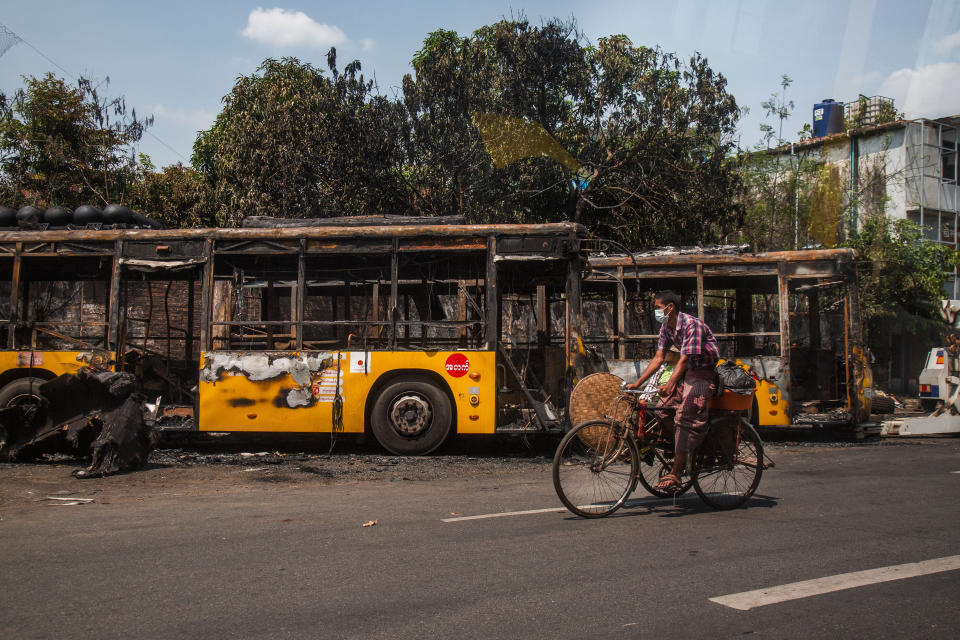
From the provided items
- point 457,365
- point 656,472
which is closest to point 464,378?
point 457,365

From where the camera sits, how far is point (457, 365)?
9719 mm

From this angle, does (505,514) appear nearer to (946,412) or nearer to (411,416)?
(411,416)

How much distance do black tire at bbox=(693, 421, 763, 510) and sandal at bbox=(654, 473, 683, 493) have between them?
159mm

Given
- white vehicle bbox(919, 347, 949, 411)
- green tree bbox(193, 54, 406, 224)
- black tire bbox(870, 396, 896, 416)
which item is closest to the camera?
white vehicle bbox(919, 347, 949, 411)

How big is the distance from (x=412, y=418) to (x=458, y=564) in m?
5.36

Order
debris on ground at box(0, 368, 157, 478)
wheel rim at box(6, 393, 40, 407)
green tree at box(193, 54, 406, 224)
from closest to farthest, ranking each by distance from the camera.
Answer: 1. debris on ground at box(0, 368, 157, 478)
2. wheel rim at box(6, 393, 40, 407)
3. green tree at box(193, 54, 406, 224)

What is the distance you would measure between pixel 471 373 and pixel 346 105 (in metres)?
10.5

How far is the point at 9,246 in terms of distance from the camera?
34.2ft

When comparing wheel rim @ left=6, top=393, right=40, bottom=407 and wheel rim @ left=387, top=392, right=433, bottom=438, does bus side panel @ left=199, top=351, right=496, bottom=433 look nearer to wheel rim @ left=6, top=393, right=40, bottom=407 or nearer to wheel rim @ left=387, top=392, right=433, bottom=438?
wheel rim @ left=387, top=392, right=433, bottom=438

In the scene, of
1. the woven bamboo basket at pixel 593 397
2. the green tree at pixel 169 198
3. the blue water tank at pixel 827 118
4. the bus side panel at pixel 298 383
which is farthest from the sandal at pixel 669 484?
the blue water tank at pixel 827 118

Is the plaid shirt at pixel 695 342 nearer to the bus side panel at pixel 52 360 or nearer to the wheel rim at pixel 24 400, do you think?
the wheel rim at pixel 24 400

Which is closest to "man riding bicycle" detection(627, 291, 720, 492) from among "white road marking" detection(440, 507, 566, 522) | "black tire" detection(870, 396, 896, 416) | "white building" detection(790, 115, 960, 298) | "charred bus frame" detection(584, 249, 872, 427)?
"white road marking" detection(440, 507, 566, 522)

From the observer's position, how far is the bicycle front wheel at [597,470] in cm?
563

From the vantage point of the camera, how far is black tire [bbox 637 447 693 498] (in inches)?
234
